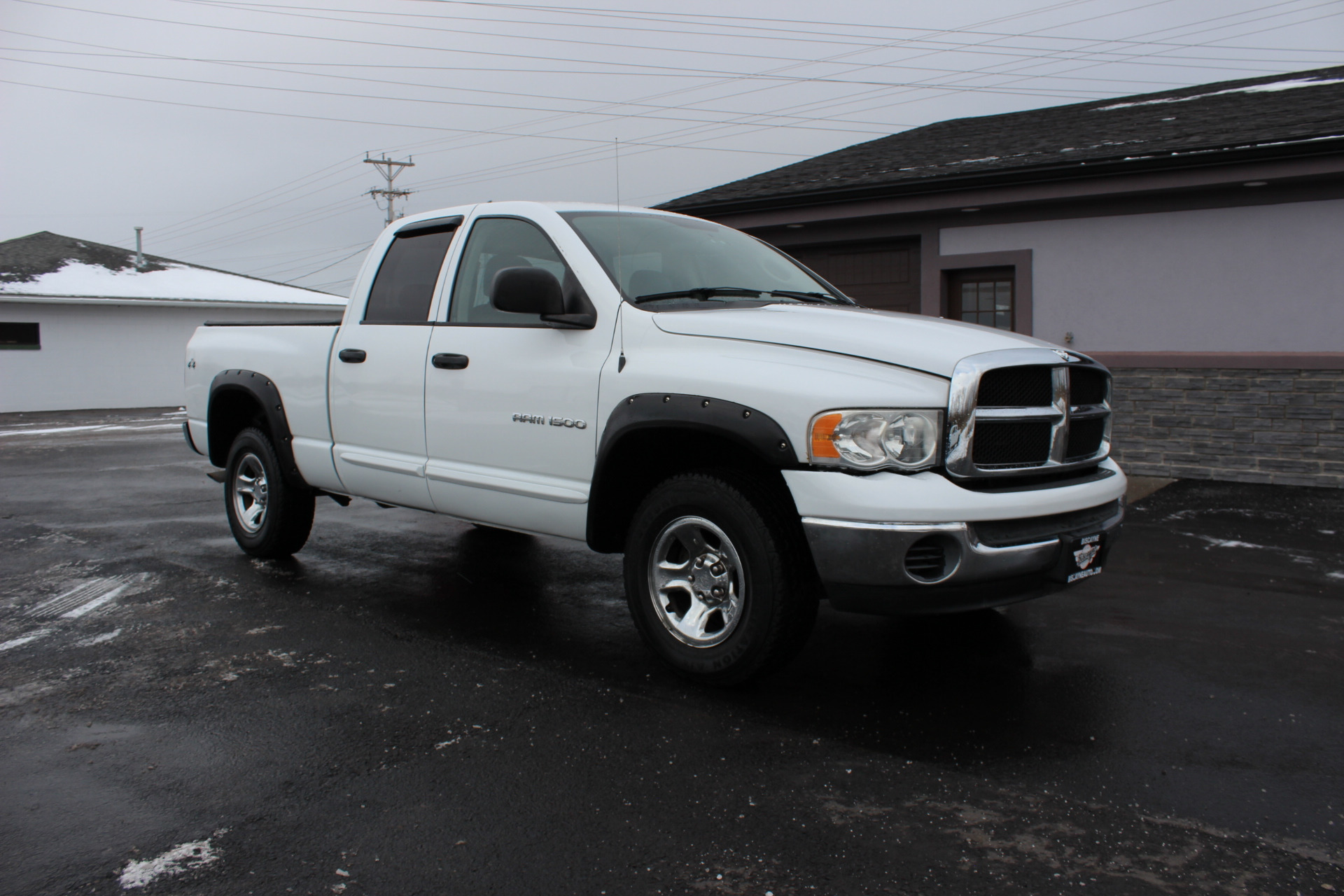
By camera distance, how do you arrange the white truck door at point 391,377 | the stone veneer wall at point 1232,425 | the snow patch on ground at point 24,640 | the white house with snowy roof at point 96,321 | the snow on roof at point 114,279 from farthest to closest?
1. the snow on roof at point 114,279
2. the white house with snowy roof at point 96,321
3. the stone veneer wall at point 1232,425
4. the white truck door at point 391,377
5. the snow patch on ground at point 24,640

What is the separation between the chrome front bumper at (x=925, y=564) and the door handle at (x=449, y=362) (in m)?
2.16

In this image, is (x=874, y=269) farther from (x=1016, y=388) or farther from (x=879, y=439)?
(x=879, y=439)

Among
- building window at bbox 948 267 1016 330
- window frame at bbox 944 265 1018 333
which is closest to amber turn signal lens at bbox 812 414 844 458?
window frame at bbox 944 265 1018 333

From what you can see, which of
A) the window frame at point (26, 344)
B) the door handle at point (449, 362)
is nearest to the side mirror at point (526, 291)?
the door handle at point (449, 362)

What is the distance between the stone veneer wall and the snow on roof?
28.8 meters

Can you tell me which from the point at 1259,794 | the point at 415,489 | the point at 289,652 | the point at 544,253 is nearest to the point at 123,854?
the point at 289,652

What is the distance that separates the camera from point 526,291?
4441 mm

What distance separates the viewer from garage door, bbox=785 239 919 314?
42.8ft

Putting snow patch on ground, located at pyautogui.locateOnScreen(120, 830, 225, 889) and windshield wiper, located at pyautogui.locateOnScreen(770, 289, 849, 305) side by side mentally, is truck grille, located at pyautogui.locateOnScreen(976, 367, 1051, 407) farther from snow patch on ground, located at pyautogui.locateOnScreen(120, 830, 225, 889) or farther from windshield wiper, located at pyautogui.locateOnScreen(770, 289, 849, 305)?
snow patch on ground, located at pyautogui.locateOnScreen(120, 830, 225, 889)

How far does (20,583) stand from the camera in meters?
6.33

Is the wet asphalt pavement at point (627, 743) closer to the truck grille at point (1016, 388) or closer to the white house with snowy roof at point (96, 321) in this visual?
the truck grille at point (1016, 388)

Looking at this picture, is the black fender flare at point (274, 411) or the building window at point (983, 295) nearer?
the black fender flare at point (274, 411)

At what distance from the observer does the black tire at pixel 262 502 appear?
657 centimetres

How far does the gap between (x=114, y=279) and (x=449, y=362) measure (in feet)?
105
